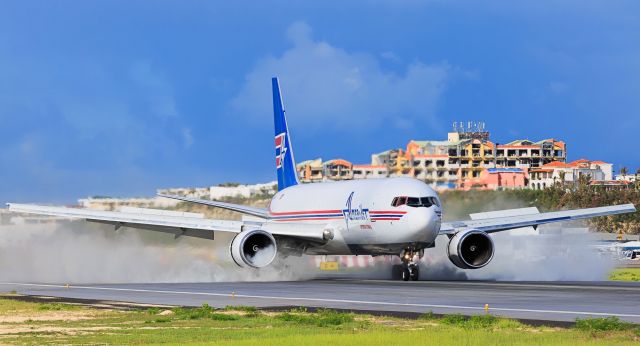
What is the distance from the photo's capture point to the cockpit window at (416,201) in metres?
49.2

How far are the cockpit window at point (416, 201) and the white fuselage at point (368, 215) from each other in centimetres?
14

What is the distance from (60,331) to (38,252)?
34674 millimetres

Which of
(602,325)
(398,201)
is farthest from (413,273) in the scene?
(602,325)

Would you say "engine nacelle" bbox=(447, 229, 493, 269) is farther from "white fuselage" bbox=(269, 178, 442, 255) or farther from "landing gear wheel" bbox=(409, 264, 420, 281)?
"landing gear wheel" bbox=(409, 264, 420, 281)

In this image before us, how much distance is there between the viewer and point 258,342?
80.0 ft

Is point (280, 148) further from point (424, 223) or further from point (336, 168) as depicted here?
point (336, 168)

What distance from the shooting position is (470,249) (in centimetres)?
5212

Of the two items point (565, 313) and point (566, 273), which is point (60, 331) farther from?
point (566, 273)

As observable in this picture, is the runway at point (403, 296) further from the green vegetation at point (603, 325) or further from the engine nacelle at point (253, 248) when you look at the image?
the engine nacelle at point (253, 248)

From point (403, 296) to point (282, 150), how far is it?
28.6 meters

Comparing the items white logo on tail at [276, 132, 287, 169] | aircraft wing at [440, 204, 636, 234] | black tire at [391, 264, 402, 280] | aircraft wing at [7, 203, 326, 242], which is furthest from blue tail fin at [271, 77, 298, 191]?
aircraft wing at [440, 204, 636, 234]

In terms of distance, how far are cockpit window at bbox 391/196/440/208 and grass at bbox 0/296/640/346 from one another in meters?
17.6

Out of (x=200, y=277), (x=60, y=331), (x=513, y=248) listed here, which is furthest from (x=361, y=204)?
(x=60, y=331)

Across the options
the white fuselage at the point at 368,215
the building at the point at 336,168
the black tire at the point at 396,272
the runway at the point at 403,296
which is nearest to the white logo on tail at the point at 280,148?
the white fuselage at the point at 368,215
